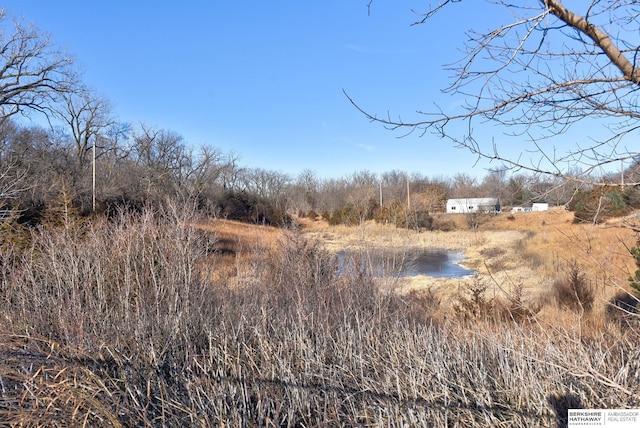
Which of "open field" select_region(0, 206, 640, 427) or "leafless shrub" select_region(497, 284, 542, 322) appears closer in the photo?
"open field" select_region(0, 206, 640, 427)

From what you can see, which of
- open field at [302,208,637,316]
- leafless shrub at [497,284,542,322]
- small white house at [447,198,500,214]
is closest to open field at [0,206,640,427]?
open field at [302,208,637,316]

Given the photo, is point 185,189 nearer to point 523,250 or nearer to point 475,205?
point 523,250

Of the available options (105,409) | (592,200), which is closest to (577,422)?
(592,200)

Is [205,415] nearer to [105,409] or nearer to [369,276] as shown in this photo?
[105,409]

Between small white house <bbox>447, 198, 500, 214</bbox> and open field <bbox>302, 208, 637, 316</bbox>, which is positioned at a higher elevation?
small white house <bbox>447, 198, 500, 214</bbox>

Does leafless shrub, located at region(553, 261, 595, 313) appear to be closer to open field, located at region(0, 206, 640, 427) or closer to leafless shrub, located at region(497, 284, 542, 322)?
leafless shrub, located at region(497, 284, 542, 322)

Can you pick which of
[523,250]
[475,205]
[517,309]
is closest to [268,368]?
[517,309]

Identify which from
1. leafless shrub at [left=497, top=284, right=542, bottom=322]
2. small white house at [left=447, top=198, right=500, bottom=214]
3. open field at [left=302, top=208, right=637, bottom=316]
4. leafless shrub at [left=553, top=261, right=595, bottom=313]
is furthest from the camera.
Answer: small white house at [left=447, top=198, right=500, bottom=214]

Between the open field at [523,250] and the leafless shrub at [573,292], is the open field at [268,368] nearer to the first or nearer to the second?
the open field at [523,250]

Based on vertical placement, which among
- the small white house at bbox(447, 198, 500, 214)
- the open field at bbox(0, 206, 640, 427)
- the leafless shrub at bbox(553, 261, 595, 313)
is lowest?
the leafless shrub at bbox(553, 261, 595, 313)

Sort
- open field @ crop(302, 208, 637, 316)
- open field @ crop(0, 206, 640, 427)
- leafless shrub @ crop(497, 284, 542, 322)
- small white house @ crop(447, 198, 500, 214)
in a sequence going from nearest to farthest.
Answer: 1. open field @ crop(0, 206, 640, 427)
2. open field @ crop(302, 208, 637, 316)
3. leafless shrub @ crop(497, 284, 542, 322)
4. small white house @ crop(447, 198, 500, 214)

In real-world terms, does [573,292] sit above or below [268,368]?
below

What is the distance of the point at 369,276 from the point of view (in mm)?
6289

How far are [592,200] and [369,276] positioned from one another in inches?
151
